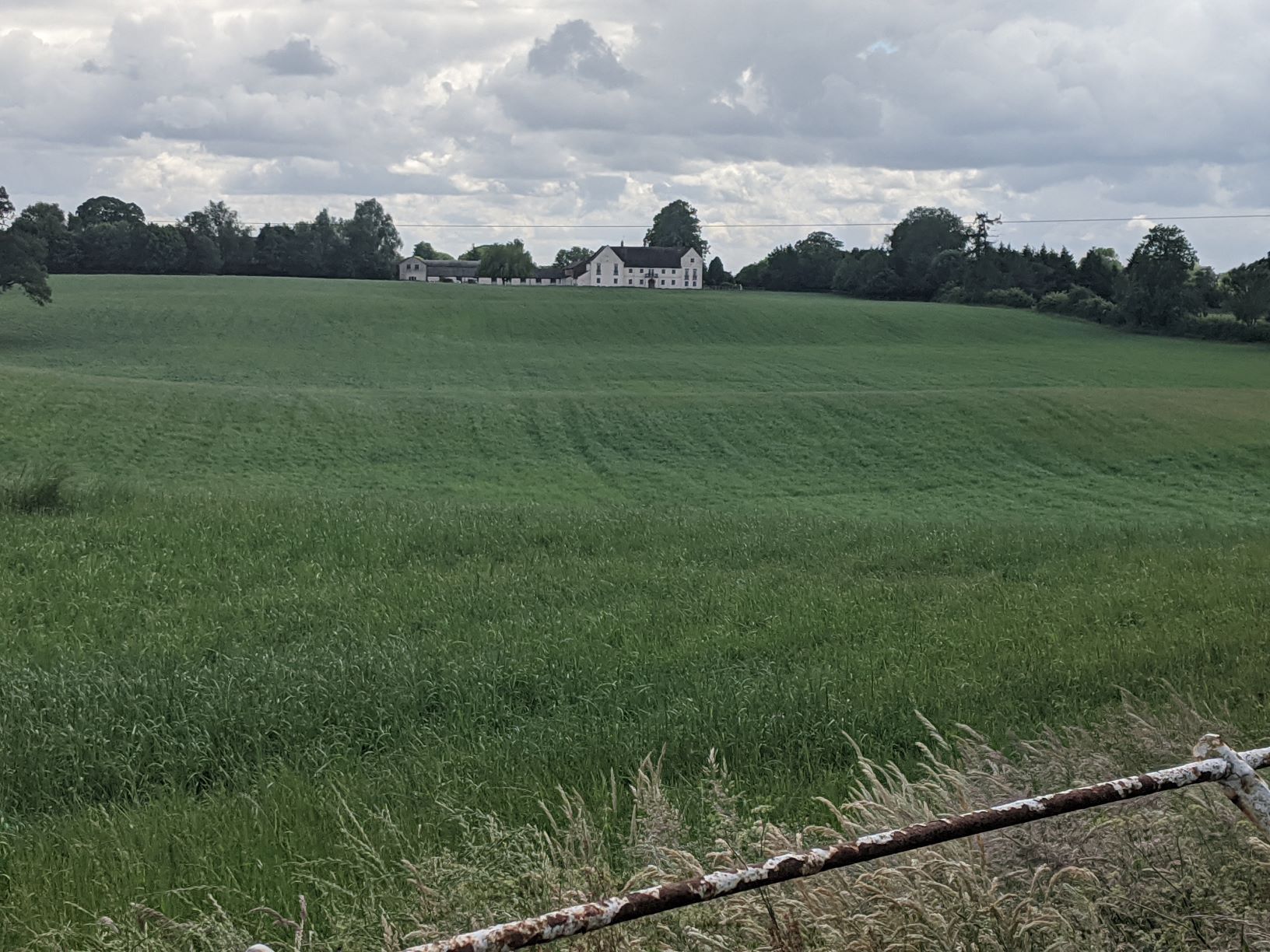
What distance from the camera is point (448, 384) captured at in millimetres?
52250

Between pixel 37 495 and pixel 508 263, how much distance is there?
112664 mm

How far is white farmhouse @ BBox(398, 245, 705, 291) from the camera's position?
13838 cm

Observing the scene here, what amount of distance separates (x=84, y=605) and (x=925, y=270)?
103 metres

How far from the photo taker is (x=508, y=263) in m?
126

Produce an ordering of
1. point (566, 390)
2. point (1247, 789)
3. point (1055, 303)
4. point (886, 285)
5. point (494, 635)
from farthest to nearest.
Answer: point (886, 285) < point (1055, 303) < point (566, 390) < point (494, 635) < point (1247, 789)

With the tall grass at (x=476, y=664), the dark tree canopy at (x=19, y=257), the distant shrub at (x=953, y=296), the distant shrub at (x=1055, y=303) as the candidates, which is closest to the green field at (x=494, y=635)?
the tall grass at (x=476, y=664)

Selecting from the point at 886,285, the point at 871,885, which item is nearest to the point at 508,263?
the point at 886,285

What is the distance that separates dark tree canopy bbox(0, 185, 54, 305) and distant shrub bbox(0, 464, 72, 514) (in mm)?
46326

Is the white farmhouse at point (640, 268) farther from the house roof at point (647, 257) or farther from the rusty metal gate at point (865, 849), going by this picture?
the rusty metal gate at point (865, 849)

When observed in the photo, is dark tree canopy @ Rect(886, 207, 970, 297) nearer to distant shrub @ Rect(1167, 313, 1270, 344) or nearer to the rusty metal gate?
distant shrub @ Rect(1167, 313, 1270, 344)

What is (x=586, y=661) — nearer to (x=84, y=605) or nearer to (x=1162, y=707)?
(x=1162, y=707)

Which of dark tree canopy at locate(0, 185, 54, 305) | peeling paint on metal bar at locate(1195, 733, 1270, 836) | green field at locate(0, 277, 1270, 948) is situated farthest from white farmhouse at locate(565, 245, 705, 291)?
peeling paint on metal bar at locate(1195, 733, 1270, 836)

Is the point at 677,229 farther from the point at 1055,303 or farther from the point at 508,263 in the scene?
the point at 1055,303

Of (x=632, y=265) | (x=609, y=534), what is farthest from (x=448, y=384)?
(x=632, y=265)
